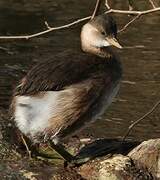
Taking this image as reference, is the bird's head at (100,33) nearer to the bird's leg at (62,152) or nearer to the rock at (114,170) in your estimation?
the bird's leg at (62,152)

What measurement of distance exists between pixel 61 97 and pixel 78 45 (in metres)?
Answer: 7.25

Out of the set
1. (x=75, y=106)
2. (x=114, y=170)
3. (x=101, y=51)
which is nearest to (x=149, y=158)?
(x=114, y=170)

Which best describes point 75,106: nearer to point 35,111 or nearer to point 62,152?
point 35,111

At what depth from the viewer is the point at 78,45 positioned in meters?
14.1

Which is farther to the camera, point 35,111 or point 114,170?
point 35,111

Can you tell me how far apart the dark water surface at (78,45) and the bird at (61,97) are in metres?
1.15

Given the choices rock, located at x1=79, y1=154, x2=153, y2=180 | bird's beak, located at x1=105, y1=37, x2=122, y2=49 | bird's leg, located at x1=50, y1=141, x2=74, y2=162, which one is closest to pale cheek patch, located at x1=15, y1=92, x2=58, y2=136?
bird's leg, located at x1=50, y1=141, x2=74, y2=162

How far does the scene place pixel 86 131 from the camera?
9.49 meters

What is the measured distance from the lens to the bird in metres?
6.83

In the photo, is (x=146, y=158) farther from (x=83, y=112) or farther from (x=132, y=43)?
(x=132, y=43)

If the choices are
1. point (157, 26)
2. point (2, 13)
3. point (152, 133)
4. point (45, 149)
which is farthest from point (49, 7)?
point (45, 149)

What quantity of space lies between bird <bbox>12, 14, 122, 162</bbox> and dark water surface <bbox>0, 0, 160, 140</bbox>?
1.15 m

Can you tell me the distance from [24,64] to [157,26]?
13.3 feet

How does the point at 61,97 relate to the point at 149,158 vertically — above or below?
above
